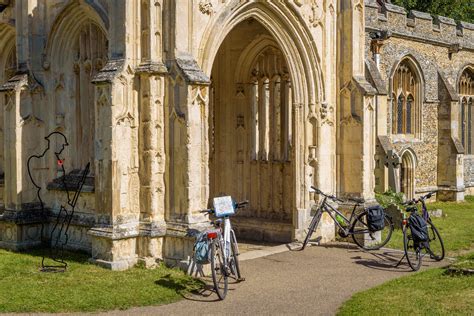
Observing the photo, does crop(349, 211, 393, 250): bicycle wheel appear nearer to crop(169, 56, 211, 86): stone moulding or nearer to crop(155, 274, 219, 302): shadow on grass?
crop(155, 274, 219, 302): shadow on grass

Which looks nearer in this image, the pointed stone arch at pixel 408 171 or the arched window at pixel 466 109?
the pointed stone arch at pixel 408 171

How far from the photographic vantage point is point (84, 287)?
29.5 feet

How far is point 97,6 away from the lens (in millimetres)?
10938

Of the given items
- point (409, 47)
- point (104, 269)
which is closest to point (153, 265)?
point (104, 269)

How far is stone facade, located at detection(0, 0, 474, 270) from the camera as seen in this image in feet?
33.6

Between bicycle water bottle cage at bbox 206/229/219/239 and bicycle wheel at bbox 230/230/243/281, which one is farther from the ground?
bicycle water bottle cage at bbox 206/229/219/239

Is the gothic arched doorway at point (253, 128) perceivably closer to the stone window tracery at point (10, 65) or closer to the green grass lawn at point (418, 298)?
the stone window tracery at point (10, 65)

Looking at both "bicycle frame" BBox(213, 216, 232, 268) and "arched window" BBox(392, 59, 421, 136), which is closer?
"bicycle frame" BBox(213, 216, 232, 268)

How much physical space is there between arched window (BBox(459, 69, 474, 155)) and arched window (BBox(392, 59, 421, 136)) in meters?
3.52

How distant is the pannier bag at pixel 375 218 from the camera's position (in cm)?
1153

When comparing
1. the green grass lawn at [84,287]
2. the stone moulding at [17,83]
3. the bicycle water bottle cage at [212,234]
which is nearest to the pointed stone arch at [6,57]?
the stone moulding at [17,83]

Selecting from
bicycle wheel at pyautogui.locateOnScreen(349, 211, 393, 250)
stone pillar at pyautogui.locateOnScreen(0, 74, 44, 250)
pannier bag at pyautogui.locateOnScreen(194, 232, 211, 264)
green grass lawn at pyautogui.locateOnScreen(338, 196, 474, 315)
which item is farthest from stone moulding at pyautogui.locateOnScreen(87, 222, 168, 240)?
bicycle wheel at pyautogui.locateOnScreen(349, 211, 393, 250)

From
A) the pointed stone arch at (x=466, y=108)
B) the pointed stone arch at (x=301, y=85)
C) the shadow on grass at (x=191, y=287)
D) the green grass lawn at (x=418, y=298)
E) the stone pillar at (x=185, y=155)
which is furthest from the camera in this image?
the pointed stone arch at (x=466, y=108)

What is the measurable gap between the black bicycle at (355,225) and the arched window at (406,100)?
1082 cm
